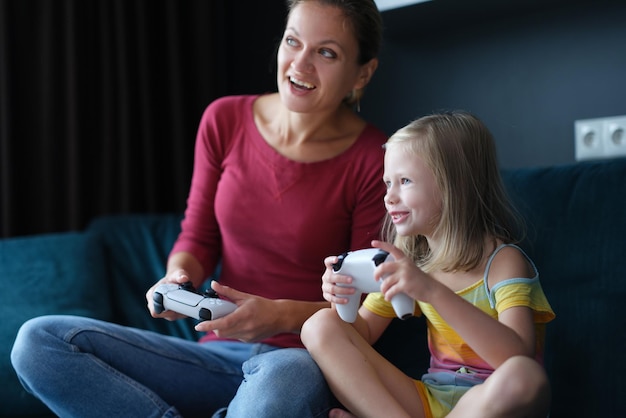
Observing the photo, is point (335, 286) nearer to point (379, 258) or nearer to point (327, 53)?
point (379, 258)

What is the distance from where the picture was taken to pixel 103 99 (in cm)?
241

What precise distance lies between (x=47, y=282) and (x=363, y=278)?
1013 millimetres

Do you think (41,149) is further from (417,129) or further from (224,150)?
(417,129)

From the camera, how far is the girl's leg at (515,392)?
1.03 m

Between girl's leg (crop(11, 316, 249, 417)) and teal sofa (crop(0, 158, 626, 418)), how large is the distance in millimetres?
355

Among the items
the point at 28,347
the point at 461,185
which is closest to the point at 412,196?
the point at 461,185

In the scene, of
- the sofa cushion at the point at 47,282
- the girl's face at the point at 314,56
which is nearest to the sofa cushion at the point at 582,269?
the girl's face at the point at 314,56

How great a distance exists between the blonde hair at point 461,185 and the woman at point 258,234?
0.28 metres

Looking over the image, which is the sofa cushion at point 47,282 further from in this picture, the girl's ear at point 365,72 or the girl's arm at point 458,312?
the girl's arm at point 458,312

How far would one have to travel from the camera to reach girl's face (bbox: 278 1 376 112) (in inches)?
60.0

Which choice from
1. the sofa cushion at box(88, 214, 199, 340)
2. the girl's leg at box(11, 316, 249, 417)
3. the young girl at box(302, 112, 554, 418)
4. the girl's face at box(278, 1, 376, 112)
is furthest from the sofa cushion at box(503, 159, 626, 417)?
the sofa cushion at box(88, 214, 199, 340)

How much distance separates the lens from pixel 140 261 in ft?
6.65

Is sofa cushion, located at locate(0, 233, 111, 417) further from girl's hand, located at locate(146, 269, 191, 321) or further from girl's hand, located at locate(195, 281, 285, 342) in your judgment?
girl's hand, located at locate(195, 281, 285, 342)

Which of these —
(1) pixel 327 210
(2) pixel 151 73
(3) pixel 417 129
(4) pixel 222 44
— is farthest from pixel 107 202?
(3) pixel 417 129
